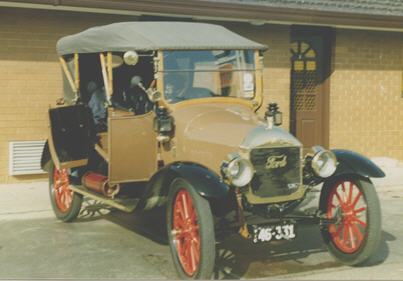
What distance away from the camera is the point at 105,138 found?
21.8 feet

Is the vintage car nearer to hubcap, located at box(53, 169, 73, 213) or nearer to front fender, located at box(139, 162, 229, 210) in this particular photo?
front fender, located at box(139, 162, 229, 210)

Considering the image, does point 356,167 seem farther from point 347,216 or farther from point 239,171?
point 239,171

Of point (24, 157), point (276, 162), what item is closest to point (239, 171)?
point (276, 162)

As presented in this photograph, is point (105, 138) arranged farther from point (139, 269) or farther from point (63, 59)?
point (139, 269)

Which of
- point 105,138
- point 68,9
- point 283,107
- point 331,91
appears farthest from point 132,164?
point 331,91

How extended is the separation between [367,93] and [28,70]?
22.1 ft

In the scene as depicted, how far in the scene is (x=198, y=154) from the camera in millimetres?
5387

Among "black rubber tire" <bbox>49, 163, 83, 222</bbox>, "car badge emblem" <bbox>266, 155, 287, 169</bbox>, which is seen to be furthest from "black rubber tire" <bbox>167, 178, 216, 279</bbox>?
"black rubber tire" <bbox>49, 163, 83, 222</bbox>

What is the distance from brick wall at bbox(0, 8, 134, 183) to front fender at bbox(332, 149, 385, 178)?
17.7 feet

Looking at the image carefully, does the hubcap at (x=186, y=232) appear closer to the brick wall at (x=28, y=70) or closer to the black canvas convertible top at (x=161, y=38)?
the black canvas convertible top at (x=161, y=38)

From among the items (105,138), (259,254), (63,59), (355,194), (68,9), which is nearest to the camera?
(355,194)

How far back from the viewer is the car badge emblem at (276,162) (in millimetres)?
5008

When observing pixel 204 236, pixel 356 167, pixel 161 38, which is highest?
pixel 161 38

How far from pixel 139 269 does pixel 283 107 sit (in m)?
6.38
